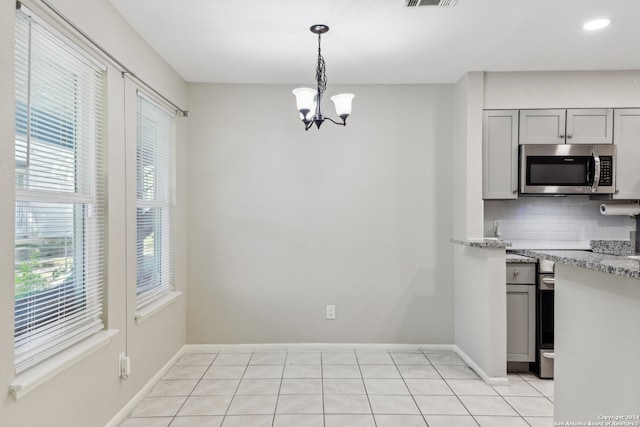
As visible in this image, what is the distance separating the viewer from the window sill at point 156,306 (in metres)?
2.71

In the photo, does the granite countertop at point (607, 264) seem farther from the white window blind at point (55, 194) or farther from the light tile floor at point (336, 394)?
the white window blind at point (55, 194)

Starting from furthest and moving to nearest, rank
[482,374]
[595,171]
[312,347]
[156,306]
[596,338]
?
[312,347], [595,171], [482,374], [156,306], [596,338]

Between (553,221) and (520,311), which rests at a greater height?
(553,221)

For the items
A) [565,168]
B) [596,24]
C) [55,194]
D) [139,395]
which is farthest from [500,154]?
[139,395]

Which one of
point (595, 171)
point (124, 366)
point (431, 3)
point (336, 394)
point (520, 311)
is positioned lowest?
point (336, 394)

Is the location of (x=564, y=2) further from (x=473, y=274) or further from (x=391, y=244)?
(x=391, y=244)

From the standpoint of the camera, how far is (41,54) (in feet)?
5.96

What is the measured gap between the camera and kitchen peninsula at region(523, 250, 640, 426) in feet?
4.94

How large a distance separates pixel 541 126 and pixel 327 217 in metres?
2.03

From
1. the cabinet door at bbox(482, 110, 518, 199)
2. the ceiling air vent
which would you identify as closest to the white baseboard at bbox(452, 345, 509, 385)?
the cabinet door at bbox(482, 110, 518, 199)

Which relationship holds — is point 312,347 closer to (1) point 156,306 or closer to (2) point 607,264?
(1) point 156,306

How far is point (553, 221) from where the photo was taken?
12.5 feet

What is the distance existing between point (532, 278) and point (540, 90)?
1.62 metres

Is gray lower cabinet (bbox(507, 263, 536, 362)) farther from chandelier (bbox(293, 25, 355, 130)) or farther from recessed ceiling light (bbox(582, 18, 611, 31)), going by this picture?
chandelier (bbox(293, 25, 355, 130))
